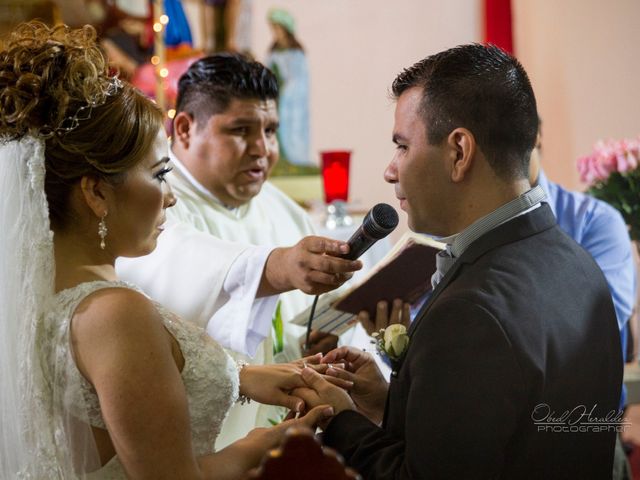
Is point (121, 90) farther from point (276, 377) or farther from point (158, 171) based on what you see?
point (276, 377)

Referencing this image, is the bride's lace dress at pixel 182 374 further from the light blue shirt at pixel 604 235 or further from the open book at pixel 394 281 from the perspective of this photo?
the light blue shirt at pixel 604 235

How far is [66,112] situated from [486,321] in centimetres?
104

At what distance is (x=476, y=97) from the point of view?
203cm

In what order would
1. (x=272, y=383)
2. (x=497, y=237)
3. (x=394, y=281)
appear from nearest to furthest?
(x=497, y=237) → (x=272, y=383) → (x=394, y=281)

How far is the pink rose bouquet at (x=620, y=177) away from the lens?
3.99m

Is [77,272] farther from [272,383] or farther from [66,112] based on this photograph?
[272,383]

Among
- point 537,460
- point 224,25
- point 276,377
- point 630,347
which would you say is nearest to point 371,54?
point 224,25

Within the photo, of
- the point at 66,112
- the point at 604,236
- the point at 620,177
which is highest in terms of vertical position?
the point at 66,112

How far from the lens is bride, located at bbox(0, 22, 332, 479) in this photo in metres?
1.94

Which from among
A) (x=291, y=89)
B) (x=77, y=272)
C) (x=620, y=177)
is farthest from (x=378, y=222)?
(x=291, y=89)

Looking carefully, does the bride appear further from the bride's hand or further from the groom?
the groom

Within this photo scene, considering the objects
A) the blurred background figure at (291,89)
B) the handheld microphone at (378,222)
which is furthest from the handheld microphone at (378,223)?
the blurred background figure at (291,89)

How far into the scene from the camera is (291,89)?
775 cm

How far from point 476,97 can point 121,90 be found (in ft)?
2.69
